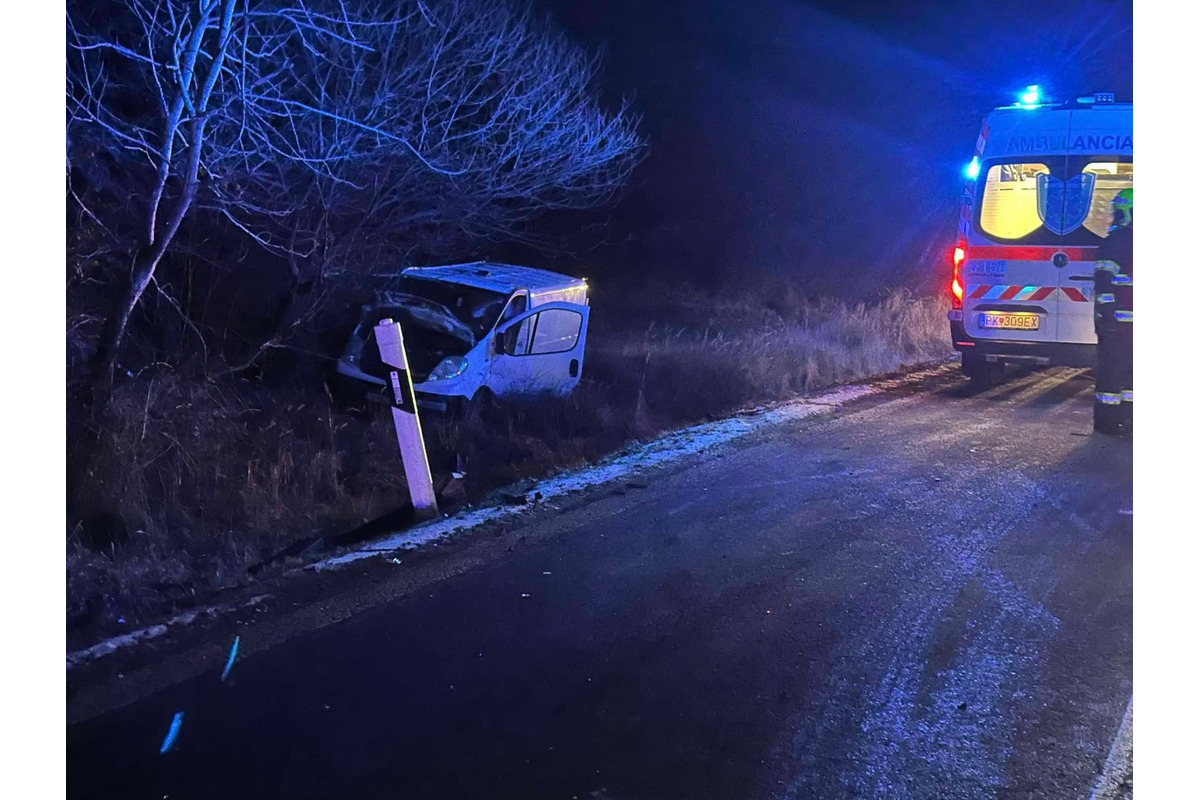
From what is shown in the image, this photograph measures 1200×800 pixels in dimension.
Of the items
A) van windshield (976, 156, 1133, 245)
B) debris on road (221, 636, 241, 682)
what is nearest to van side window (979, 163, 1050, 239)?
van windshield (976, 156, 1133, 245)

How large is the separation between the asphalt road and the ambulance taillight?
454 centimetres

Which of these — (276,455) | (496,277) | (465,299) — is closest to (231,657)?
(276,455)

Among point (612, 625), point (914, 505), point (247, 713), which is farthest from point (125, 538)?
point (914, 505)

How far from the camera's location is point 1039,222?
33.3 feet

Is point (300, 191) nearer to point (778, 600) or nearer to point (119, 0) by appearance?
point (119, 0)

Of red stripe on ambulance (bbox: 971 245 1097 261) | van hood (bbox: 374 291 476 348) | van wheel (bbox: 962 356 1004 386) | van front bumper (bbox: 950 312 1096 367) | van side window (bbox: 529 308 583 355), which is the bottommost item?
van wheel (bbox: 962 356 1004 386)

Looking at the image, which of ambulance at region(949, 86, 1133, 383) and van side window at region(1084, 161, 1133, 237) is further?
ambulance at region(949, 86, 1133, 383)

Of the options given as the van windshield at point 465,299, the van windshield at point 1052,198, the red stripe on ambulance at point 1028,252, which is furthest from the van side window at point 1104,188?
the van windshield at point 465,299

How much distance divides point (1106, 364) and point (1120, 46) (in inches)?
433

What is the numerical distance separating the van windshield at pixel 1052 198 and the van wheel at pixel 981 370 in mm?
1578

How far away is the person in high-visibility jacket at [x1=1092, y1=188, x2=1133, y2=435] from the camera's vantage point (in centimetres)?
876

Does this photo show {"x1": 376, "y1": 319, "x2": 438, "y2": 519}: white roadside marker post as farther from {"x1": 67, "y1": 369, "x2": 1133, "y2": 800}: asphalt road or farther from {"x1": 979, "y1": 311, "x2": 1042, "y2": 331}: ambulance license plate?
{"x1": 979, "y1": 311, "x2": 1042, "y2": 331}: ambulance license plate

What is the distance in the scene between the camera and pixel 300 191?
9.43m

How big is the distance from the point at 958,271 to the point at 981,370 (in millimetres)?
1459
